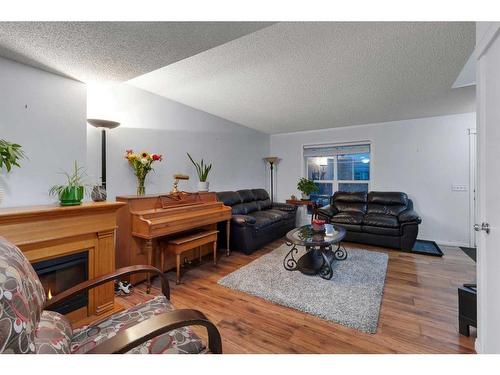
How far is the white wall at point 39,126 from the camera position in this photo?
5.74ft

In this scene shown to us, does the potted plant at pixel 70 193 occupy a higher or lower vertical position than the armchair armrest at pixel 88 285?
higher

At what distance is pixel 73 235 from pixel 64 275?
0.37 m

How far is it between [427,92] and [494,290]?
282 cm

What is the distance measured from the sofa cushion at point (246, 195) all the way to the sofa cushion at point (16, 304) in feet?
11.7

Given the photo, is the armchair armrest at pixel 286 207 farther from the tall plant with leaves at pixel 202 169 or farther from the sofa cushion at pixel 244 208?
the tall plant with leaves at pixel 202 169

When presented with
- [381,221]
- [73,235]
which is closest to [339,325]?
[73,235]

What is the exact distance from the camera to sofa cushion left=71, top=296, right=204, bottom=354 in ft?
3.25

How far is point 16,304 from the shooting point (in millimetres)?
788

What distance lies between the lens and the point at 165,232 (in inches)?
98.2

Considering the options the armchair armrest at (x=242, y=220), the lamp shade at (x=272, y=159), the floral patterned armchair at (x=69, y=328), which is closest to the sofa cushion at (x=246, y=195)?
the armchair armrest at (x=242, y=220)

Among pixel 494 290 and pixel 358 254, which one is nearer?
pixel 494 290

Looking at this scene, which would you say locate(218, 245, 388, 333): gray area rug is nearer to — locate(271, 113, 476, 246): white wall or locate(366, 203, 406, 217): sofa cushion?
locate(366, 203, 406, 217): sofa cushion
